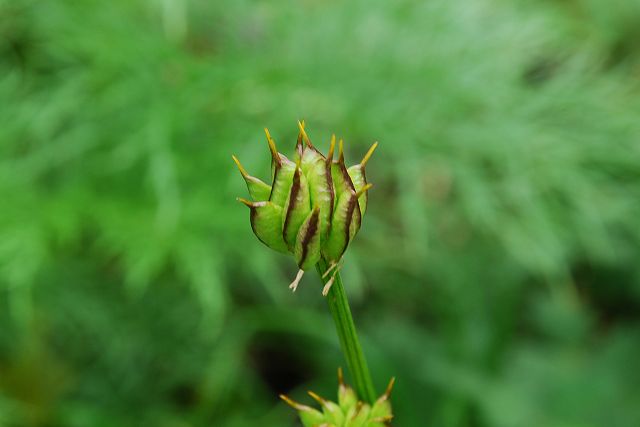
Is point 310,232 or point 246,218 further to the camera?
point 246,218

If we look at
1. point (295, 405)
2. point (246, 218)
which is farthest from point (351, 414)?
point (246, 218)

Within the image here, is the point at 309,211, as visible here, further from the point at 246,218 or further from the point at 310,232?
the point at 246,218

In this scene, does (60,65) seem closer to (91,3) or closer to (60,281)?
(91,3)

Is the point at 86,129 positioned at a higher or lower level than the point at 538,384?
higher

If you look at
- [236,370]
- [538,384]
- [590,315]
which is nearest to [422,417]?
[538,384]

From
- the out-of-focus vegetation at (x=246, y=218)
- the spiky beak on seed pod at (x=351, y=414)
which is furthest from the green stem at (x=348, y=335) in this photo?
the out-of-focus vegetation at (x=246, y=218)
